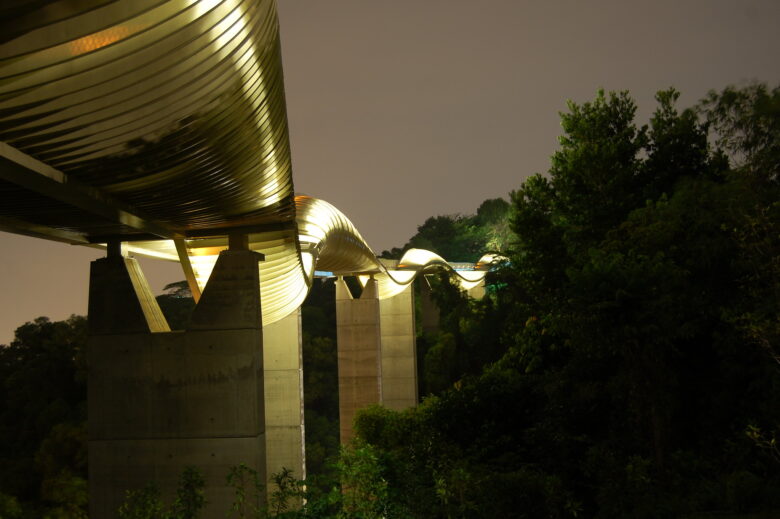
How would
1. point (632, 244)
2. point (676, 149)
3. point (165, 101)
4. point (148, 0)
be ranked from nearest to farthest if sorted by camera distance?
point (148, 0) → point (165, 101) → point (632, 244) → point (676, 149)

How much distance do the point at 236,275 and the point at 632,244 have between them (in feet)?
21.6

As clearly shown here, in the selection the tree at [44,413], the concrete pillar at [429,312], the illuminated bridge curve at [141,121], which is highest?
the concrete pillar at [429,312]

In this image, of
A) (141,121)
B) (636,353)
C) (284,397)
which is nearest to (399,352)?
(284,397)

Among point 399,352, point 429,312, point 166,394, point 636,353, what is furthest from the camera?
point 429,312

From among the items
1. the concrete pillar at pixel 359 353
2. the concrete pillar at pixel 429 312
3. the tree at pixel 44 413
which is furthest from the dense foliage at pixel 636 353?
the concrete pillar at pixel 429 312

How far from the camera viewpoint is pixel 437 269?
34.1m

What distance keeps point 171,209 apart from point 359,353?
16490mm

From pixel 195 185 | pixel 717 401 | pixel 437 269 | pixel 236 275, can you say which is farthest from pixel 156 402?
pixel 437 269

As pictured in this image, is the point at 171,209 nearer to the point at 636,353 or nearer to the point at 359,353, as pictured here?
the point at 636,353

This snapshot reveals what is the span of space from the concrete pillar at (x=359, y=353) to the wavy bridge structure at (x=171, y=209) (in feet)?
A: 16.7

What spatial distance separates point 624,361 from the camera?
41.4 feet

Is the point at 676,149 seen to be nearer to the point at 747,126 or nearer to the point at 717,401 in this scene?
the point at 747,126

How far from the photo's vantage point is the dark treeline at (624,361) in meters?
10.5

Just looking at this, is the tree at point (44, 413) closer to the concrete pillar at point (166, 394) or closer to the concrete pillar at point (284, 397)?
the concrete pillar at point (284, 397)
